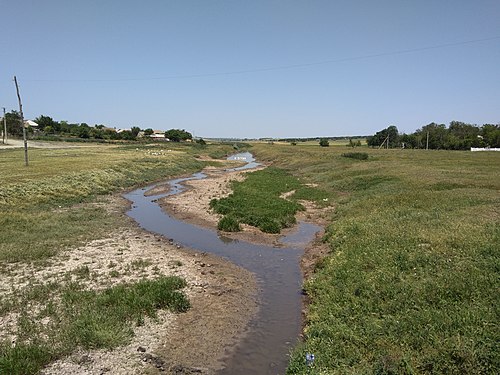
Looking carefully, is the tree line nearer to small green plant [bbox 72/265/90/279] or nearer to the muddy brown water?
the muddy brown water

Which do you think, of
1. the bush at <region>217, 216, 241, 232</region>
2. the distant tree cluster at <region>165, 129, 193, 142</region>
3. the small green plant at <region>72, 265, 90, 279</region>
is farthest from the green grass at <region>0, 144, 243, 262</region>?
the distant tree cluster at <region>165, 129, 193, 142</region>

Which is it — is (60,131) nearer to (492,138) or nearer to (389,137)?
(389,137)

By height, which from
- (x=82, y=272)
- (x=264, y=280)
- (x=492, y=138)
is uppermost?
(x=492, y=138)

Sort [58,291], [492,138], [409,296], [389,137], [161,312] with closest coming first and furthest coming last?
[409,296]
[161,312]
[58,291]
[492,138]
[389,137]

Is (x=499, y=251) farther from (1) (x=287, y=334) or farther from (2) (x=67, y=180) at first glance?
(2) (x=67, y=180)

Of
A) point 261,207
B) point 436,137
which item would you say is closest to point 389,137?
point 436,137

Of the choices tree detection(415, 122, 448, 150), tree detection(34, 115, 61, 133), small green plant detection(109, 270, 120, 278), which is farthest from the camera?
tree detection(34, 115, 61, 133)

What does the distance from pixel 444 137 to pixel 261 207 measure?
117192mm

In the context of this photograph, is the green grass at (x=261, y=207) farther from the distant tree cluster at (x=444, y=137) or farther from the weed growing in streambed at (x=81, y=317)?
the distant tree cluster at (x=444, y=137)

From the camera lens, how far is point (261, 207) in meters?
29.3

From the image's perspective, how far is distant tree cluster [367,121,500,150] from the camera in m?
117

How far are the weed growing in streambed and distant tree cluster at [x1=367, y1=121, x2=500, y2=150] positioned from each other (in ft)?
398

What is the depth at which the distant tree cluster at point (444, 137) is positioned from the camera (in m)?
117

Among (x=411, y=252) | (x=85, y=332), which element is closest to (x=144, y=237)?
(x=85, y=332)
